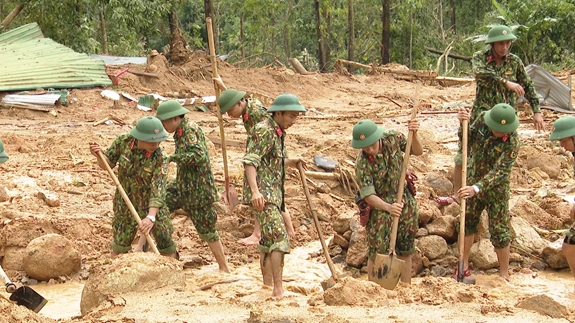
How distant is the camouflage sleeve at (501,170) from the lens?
6.43 meters

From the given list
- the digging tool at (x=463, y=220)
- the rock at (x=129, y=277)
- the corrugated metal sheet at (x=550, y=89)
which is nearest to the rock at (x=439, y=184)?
the digging tool at (x=463, y=220)

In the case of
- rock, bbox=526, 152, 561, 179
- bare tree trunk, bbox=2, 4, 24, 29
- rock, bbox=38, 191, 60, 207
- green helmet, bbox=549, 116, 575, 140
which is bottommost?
rock, bbox=526, 152, 561, 179

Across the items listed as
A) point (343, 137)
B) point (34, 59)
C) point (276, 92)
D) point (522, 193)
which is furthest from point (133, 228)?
point (276, 92)

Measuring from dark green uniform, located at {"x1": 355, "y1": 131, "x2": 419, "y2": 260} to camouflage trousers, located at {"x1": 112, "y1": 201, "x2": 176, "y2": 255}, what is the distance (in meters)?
1.68

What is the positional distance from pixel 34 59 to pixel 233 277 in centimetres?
1040

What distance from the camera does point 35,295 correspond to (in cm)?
546

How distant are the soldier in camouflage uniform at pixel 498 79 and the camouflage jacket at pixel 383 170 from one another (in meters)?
1.43

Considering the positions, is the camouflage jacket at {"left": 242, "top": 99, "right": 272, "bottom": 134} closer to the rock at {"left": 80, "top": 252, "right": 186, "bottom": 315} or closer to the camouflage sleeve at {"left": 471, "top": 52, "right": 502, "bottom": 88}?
the rock at {"left": 80, "top": 252, "right": 186, "bottom": 315}

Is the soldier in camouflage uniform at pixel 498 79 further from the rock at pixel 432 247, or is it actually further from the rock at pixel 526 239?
the rock at pixel 526 239

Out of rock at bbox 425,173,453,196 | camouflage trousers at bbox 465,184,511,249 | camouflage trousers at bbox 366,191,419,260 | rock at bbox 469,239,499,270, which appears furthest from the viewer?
rock at bbox 425,173,453,196

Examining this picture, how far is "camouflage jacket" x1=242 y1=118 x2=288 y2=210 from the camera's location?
19.8 ft

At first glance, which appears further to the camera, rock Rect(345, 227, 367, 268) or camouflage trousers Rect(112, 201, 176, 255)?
rock Rect(345, 227, 367, 268)

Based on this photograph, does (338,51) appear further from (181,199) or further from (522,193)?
(181,199)

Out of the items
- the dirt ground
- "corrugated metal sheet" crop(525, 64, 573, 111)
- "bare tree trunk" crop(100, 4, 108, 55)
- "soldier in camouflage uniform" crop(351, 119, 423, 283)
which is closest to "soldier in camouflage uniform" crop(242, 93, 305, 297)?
the dirt ground
